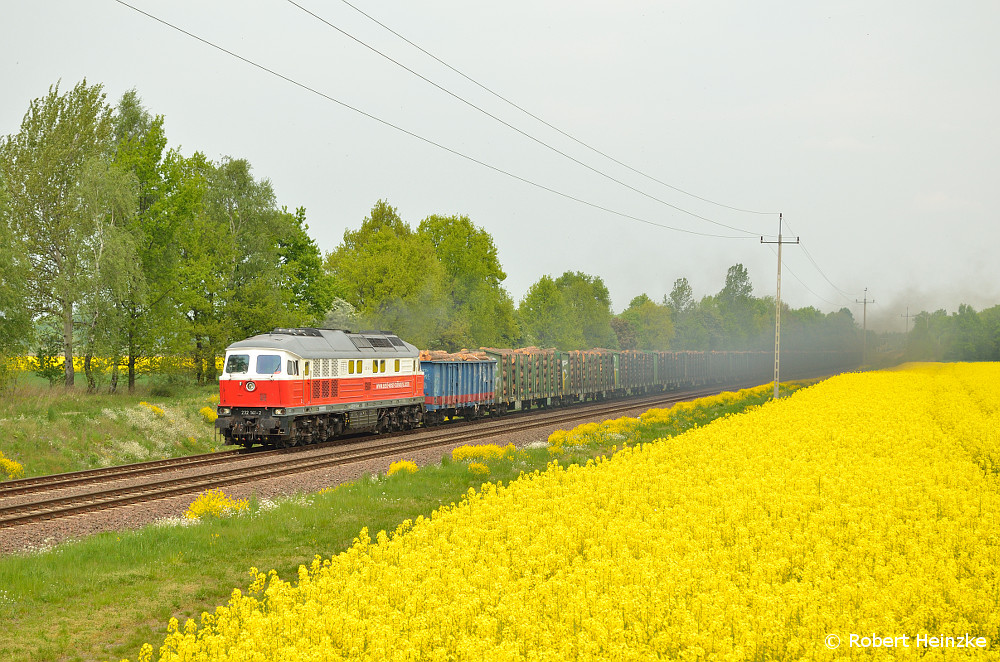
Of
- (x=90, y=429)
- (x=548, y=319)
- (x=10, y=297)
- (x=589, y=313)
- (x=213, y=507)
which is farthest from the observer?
(x=589, y=313)

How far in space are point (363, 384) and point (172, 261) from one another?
16772 mm

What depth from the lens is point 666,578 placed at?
7867 mm

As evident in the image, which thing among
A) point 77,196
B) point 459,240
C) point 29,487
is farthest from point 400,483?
point 459,240

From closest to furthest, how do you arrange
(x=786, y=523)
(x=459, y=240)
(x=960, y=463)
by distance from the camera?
(x=786, y=523), (x=960, y=463), (x=459, y=240)

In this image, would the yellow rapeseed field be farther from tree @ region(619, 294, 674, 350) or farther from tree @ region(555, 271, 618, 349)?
tree @ region(619, 294, 674, 350)

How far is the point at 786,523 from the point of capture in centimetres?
1045

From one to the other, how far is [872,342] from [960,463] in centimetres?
14395

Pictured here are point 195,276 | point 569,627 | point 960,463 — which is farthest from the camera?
point 195,276

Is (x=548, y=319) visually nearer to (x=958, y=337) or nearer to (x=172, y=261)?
(x=172, y=261)

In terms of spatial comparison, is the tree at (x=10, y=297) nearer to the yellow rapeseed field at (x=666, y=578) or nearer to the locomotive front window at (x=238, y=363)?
the locomotive front window at (x=238, y=363)

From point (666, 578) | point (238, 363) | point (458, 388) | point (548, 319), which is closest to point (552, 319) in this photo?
point (548, 319)

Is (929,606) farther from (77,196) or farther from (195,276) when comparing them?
(195,276)

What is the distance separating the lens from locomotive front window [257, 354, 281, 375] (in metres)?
27.9

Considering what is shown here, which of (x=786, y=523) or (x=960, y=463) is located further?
(x=960, y=463)
